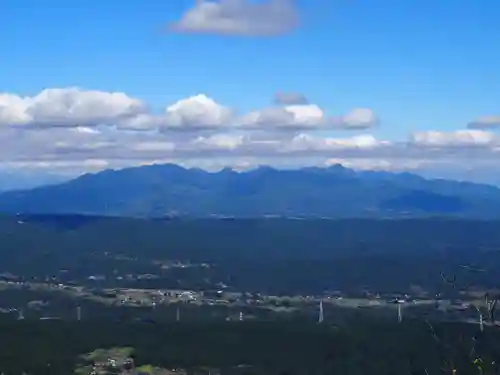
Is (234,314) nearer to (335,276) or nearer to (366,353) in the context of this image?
(366,353)

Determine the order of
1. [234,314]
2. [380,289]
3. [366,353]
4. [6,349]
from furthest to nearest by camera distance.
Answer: [380,289] → [234,314] → [6,349] → [366,353]

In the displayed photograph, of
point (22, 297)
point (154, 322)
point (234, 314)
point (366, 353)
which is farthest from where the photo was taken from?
point (22, 297)

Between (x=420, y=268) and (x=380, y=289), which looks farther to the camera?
(x=420, y=268)

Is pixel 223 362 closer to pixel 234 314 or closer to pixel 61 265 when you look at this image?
pixel 234 314

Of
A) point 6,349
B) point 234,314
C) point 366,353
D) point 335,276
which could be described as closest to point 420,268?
point 335,276

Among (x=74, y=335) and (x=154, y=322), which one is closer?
(x=74, y=335)

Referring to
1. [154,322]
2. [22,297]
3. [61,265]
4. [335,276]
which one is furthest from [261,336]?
[61,265]

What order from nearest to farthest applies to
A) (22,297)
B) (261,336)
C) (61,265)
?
(261,336)
(22,297)
(61,265)
